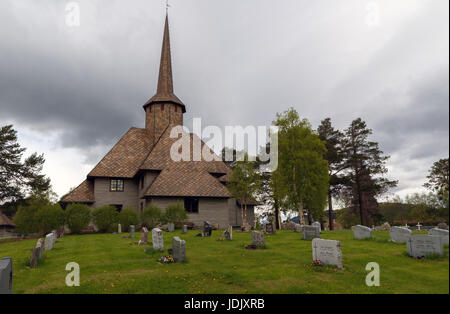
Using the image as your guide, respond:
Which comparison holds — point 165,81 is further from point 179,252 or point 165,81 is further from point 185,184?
point 179,252

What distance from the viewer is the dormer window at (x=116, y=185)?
35.4 metres

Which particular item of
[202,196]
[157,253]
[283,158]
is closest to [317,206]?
[283,158]

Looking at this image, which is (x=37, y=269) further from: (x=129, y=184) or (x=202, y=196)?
(x=129, y=184)

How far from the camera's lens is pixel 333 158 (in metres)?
41.9

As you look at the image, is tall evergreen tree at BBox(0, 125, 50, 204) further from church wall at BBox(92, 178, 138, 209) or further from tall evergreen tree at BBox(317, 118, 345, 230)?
tall evergreen tree at BBox(317, 118, 345, 230)

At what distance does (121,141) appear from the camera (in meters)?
39.4

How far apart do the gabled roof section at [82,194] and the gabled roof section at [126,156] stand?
Answer: 99.9 inches

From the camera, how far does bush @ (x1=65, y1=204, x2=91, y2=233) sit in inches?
1047

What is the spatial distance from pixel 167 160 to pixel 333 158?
24258 mm

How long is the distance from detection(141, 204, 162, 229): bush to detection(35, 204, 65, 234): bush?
24.3 feet

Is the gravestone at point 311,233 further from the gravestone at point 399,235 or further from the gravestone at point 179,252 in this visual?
the gravestone at point 179,252

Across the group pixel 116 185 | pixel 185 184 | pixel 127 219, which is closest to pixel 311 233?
pixel 185 184

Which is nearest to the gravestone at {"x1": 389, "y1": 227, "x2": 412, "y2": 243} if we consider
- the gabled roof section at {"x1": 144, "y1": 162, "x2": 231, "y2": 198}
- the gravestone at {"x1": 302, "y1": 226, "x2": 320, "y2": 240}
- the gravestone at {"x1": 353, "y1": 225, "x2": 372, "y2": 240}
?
the gravestone at {"x1": 353, "y1": 225, "x2": 372, "y2": 240}

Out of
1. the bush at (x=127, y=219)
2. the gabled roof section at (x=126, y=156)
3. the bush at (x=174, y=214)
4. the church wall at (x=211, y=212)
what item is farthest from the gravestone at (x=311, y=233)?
the gabled roof section at (x=126, y=156)
